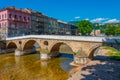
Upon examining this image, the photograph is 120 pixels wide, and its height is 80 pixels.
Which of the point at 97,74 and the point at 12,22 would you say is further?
the point at 12,22

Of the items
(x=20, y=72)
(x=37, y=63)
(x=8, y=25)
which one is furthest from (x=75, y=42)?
(x=8, y=25)

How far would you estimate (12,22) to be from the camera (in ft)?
177

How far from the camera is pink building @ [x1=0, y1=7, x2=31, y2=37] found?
52475 millimetres

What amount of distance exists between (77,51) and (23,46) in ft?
53.0

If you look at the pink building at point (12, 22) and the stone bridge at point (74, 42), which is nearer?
the stone bridge at point (74, 42)

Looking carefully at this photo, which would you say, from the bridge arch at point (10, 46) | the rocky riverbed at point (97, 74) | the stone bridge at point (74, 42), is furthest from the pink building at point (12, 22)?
the rocky riverbed at point (97, 74)

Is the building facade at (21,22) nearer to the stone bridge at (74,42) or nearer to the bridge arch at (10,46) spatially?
the bridge arch at (10,46)

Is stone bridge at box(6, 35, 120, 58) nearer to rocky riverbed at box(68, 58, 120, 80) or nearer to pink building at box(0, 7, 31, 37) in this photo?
rocky riverbed at box(68, 58, 120, 80)

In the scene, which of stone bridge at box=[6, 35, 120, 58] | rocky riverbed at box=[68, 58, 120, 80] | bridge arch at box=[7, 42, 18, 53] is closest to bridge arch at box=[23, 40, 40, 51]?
stone bridge at box=[6, 35, 120, 58]

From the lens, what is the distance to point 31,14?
209 feet

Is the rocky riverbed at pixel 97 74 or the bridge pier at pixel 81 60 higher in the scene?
the bridge pier at pixel 81 60

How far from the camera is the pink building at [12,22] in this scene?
52.5 m

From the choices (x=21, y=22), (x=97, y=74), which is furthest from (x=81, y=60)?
(x=21, y=22)

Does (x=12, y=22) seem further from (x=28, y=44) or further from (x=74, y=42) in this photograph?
(x=74, y=42)
